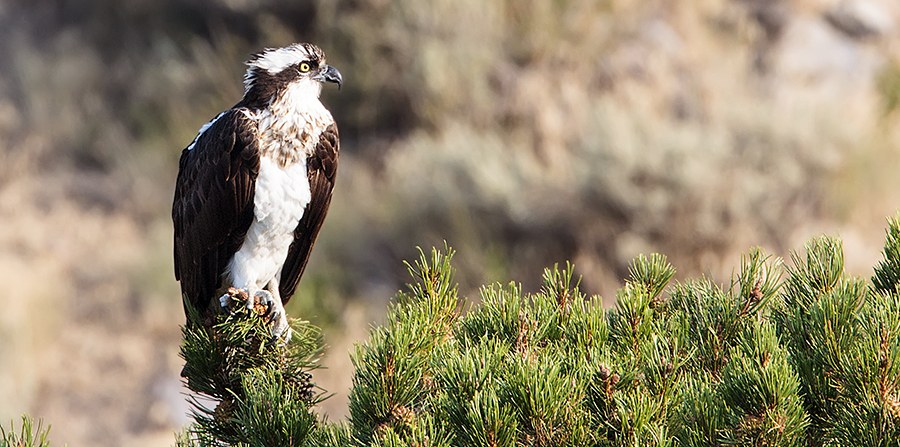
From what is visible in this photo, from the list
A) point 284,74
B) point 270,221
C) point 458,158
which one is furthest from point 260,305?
point 458,158

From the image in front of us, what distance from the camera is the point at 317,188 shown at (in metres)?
3.34

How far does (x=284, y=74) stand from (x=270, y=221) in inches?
23.2

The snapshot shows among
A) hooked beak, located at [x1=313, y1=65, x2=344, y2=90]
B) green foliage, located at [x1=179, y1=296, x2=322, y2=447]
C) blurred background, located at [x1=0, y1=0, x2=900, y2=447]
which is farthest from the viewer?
blurred background, located at [x1=0, y1=0, x2=900, y2=447]

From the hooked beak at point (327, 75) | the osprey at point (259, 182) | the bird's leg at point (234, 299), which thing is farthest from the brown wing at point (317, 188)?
the bird's leg at point (234, 299)

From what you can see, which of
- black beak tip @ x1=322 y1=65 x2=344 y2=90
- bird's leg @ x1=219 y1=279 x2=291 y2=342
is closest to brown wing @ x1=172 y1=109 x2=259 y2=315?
bird's leg @ x1=219 y1=279 x2=291 y2=342

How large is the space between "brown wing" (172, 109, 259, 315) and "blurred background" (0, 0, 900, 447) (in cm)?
349

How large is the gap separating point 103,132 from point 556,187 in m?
6.16

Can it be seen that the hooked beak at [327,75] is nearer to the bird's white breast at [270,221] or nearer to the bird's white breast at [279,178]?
the bird's white breast at [279,178]

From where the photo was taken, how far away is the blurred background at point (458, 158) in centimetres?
746

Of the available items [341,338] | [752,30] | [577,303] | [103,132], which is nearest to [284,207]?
[577,303]

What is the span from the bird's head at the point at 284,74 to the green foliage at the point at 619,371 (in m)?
1.13

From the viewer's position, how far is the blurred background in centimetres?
746

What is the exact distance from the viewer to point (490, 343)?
193cm

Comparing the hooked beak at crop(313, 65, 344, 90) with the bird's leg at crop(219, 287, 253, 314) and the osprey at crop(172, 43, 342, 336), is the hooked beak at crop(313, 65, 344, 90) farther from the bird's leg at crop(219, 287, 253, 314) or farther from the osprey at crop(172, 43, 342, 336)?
the bird's leg at crop(219, 287, 253, 314)
